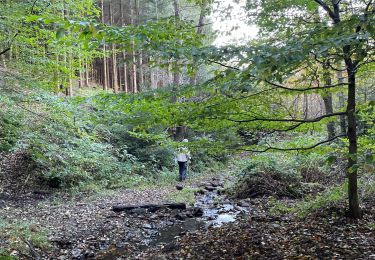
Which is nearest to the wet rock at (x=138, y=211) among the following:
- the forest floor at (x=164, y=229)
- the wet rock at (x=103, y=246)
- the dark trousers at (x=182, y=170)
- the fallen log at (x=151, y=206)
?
the forest floor at (x=164, y=229)

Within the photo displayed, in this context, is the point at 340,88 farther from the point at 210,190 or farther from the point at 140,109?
the point at 210,190

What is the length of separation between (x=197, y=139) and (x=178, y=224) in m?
2.40

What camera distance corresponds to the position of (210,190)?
12992 millimetres

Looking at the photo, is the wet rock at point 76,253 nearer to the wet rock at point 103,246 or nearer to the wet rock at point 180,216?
the wet rock at point 103,246

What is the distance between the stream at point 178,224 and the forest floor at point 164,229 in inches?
1.0

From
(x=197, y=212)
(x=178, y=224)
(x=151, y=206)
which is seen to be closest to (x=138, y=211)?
(x=151, y=206)

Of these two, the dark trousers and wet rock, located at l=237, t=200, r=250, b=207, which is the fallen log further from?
the dark trousers

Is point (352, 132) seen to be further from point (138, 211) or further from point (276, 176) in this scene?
point (138, 211)

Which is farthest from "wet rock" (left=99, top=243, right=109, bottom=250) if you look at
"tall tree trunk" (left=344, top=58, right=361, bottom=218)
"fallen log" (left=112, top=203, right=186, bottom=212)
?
"tall tree trunk" (left=344, top=58, right=361, bottom=218)

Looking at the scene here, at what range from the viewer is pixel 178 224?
8.77 metres

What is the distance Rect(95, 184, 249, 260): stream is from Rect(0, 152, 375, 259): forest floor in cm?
2

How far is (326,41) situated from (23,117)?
12.2 metres

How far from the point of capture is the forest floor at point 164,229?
5.54 metres

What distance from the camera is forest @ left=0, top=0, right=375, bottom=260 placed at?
3.68m
